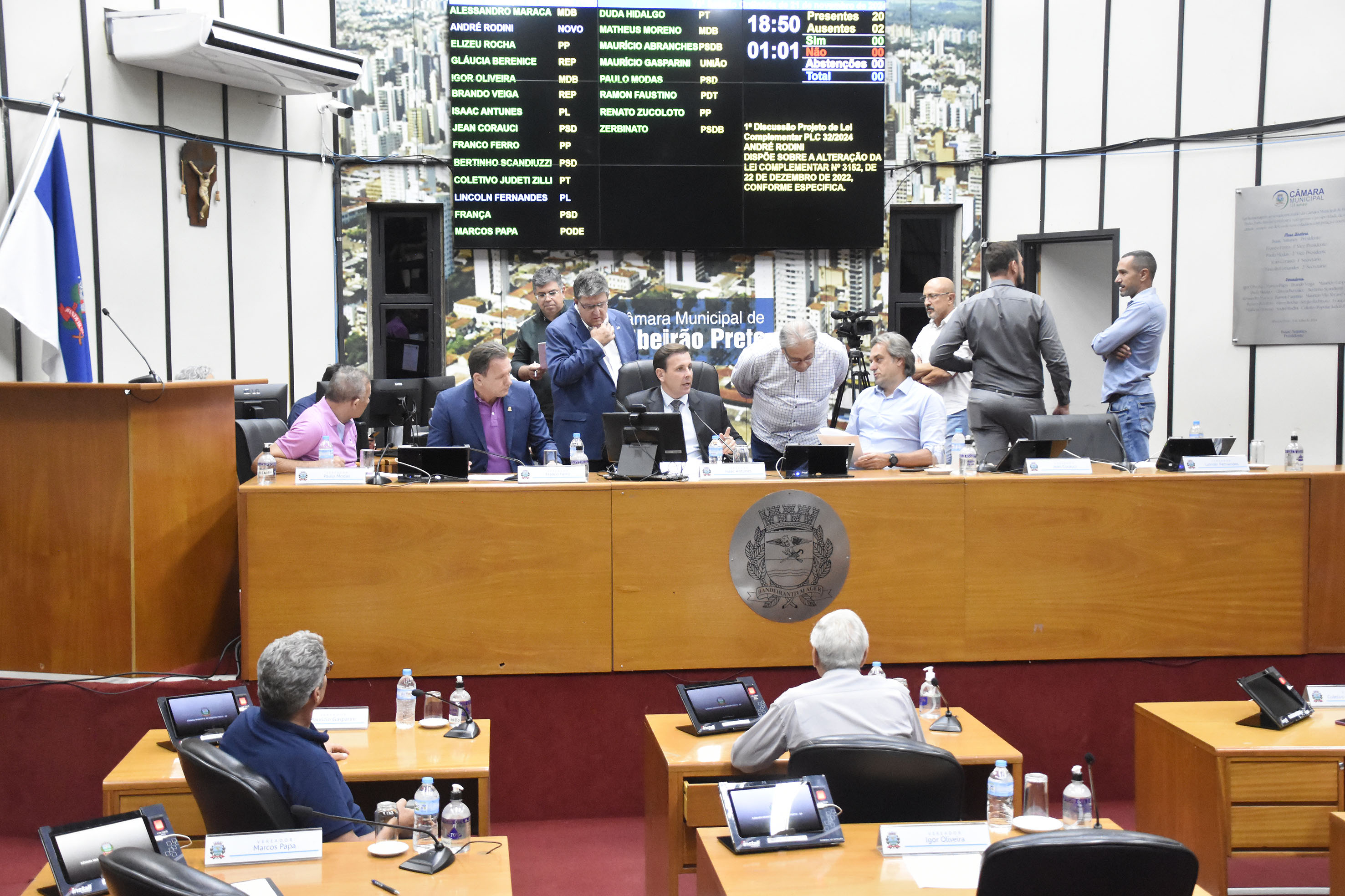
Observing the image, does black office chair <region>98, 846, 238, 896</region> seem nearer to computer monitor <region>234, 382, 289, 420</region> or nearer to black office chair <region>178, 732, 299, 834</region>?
black office chair <region>178, 732, 299, 834</region>

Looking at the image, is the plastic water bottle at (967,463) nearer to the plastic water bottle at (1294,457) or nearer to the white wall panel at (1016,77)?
the plastic water bottle at (1294,457)

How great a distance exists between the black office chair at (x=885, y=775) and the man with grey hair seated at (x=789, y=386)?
2.53 m

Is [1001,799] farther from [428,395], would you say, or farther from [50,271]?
[50,271]

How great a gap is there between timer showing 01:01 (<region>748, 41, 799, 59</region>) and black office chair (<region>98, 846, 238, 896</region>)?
6297 mm

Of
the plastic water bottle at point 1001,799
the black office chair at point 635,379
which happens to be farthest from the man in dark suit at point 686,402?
the plastic water bottle at point 1001,799

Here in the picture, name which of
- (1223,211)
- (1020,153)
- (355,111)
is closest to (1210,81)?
(1223,211)

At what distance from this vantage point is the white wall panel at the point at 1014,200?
7.26m

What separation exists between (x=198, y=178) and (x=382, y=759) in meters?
4.50

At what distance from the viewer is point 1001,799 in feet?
8.27

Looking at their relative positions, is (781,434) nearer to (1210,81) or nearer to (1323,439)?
(1323,439)

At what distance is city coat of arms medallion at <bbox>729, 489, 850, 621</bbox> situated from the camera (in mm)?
3766

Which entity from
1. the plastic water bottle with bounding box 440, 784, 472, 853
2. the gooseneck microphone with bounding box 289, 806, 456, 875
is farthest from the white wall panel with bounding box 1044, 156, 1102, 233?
the gooseneck microphone with bounding box 289, 806, 456, 875

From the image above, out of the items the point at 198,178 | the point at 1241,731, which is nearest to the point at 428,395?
the point at 198,178

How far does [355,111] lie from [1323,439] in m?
5.88
